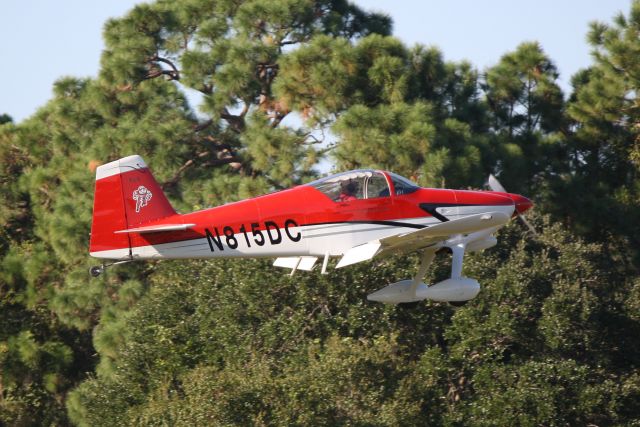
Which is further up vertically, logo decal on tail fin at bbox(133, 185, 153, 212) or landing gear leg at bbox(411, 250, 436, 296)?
logo decal on tail fin at bbox(133, 185, 153, 212)

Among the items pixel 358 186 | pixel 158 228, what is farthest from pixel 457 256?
pixel 158 228

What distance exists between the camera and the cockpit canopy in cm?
1591

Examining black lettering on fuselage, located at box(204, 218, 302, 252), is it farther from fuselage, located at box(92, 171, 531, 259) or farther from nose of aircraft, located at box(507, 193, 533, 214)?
nose of aircraft, located at box(507, 193, 533, 214)

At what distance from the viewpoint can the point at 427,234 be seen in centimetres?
1572

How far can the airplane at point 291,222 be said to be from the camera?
51.8ft

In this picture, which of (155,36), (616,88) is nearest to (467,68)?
(616,88)

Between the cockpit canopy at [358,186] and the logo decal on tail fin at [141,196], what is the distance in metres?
2.24

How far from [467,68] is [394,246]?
18.0 metres

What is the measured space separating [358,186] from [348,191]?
0.48 feet

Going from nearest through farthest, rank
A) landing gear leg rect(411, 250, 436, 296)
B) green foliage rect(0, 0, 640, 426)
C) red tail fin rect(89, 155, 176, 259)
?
red tail fin rect(89, 155, 176, 259)
landing gear leg rect(411, 250, 436, 296)
green foliage rect(0, 0, 640, 426)

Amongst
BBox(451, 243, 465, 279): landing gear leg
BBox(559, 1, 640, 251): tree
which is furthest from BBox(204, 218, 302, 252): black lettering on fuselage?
BBox(559, 1, 640, 251): tree

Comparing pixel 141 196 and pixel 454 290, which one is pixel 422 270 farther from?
pixel 141 196

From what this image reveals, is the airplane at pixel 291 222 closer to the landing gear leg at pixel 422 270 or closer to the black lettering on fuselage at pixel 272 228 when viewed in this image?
the black lettering on fuselage at pixel 272 228

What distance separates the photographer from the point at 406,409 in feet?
71.6
